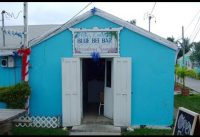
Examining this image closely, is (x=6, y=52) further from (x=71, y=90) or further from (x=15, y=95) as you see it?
(x=71, y=90)

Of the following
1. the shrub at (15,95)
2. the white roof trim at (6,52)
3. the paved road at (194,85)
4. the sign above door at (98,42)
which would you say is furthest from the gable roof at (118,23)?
the paved road at (194,85)

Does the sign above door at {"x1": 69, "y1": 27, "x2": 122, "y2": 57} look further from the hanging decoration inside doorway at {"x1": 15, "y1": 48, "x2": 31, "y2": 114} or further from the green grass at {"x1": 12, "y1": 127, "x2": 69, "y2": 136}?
the green grass at {"x1": 12, "y1": 127, "x2": 69, "y2": 136}

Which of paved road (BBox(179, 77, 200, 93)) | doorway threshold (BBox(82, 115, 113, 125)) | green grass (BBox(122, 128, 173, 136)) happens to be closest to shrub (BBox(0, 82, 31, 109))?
doorway threshold (BBox(82, 115, 113, 125))

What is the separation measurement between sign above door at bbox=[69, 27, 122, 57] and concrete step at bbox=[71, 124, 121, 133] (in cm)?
236

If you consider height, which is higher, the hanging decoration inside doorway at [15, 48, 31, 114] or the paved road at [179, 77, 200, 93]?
the hanging decoration inside doorway at [15, 48, 31, 114]

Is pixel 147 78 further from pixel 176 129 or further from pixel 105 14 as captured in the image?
pixel 176 129

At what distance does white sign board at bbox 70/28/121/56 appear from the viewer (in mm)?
10445

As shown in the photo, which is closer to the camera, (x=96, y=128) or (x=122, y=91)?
(x=96, y=128)

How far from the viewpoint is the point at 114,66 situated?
Answer: 10.4 m

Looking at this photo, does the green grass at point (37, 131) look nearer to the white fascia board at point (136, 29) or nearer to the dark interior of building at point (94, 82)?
the white fascia board at point (136, 29)

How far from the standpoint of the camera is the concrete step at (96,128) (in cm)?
982

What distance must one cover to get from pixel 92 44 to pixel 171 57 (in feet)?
8.88

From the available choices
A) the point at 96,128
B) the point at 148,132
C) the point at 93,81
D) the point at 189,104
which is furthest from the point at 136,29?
the point at 189,104

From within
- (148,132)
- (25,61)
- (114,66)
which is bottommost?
(148,132)
